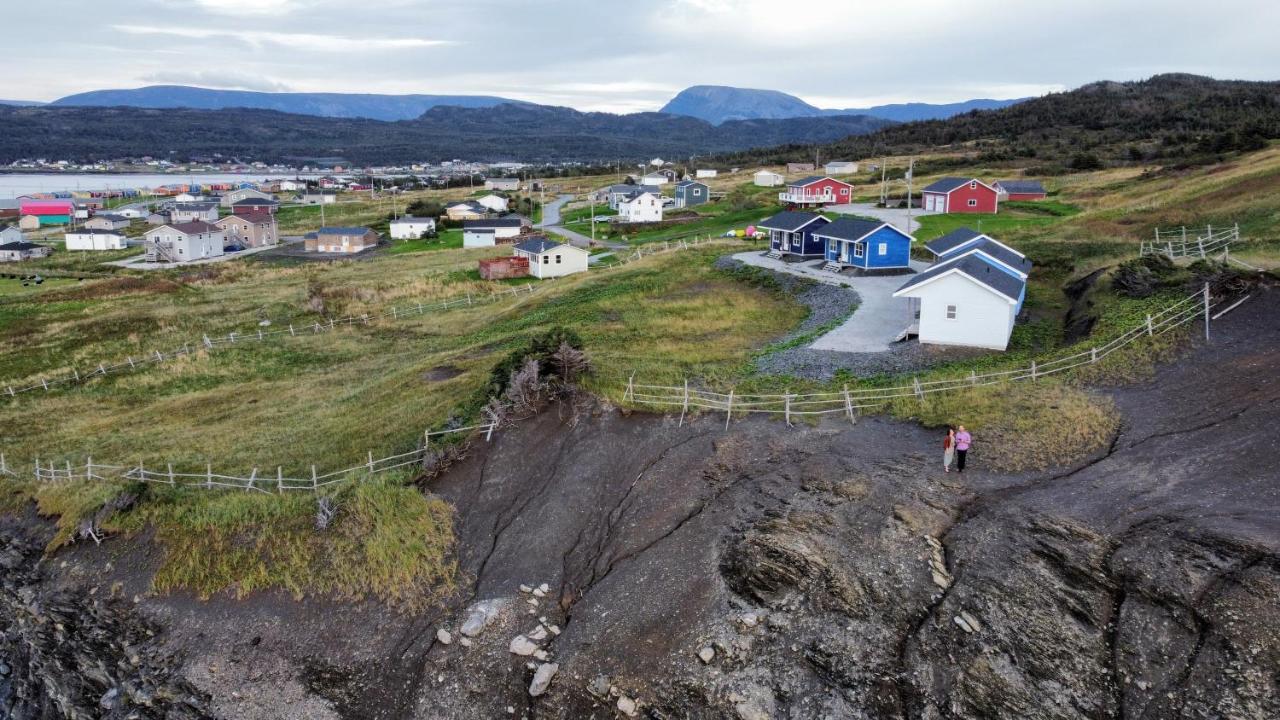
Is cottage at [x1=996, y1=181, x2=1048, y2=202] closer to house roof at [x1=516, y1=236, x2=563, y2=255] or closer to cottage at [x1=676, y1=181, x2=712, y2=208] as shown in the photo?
cottage at [x1=676, y1=181, x2=712, y2=208]

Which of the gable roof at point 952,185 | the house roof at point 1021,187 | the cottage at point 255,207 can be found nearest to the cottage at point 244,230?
the cottage at point 255,207

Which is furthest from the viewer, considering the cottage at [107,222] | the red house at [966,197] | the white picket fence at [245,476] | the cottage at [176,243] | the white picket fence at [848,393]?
the cottage at [107,222]

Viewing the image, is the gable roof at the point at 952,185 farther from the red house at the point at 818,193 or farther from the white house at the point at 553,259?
the white house at the point at 553,259

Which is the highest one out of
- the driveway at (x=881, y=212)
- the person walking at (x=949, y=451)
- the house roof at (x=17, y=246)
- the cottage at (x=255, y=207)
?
the driveway at (x=881, y=212)

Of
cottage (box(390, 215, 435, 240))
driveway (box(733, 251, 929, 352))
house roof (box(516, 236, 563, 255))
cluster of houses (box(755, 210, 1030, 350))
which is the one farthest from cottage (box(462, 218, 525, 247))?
cluster of houses (box(755, 210, 1030, 350))

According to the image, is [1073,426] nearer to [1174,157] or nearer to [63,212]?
[1174,157]

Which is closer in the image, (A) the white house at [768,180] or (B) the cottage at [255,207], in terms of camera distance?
(B) the cottage at [255,207]

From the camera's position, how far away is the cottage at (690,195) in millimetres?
101625

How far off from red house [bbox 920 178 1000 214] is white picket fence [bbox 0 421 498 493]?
59.1m

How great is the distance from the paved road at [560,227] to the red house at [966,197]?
28.2 m

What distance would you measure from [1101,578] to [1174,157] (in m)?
92.7

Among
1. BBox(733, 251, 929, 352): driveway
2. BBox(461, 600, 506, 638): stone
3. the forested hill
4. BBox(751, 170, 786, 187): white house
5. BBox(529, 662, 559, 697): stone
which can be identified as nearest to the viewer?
BBox(529, 662, 559, 697): stone

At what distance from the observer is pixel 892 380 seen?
2753cm

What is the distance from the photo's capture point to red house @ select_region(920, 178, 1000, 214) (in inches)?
2820
